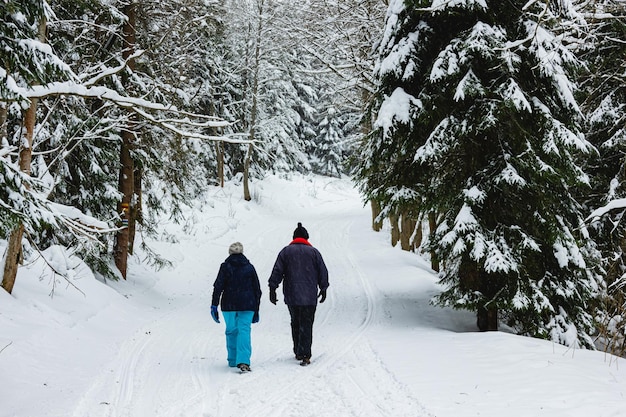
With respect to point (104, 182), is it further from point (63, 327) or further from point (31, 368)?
point (31, 368)


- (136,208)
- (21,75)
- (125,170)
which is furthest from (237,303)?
(136,208)

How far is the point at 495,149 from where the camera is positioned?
9.67 m

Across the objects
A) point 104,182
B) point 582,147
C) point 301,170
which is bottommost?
point 301,170

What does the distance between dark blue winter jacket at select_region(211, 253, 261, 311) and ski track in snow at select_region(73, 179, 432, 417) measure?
0.84 m

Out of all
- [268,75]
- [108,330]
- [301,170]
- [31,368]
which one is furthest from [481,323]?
[301,170]

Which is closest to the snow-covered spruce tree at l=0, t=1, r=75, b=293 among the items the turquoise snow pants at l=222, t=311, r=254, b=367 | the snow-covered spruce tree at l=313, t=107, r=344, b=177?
the turquoise snow pants at l=222, t=311, r=254, b=367

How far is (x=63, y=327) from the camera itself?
25.2 feet

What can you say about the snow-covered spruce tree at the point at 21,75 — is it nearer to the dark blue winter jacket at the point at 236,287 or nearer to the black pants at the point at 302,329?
the dark blue winter jacket at the point at 236,287

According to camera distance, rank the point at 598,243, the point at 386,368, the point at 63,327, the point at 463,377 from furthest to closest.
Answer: the point at 598,243 < the point at 63,327 < the point at 386,368 < the point at 463,377

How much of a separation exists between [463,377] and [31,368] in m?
5.14

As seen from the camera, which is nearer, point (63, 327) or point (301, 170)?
point (63, 327)

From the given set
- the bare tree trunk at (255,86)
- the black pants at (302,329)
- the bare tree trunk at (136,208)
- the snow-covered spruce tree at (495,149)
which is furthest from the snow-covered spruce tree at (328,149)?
the black pants at (302,329)

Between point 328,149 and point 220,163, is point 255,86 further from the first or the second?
point 328,149

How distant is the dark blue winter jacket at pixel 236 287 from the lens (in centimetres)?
687
